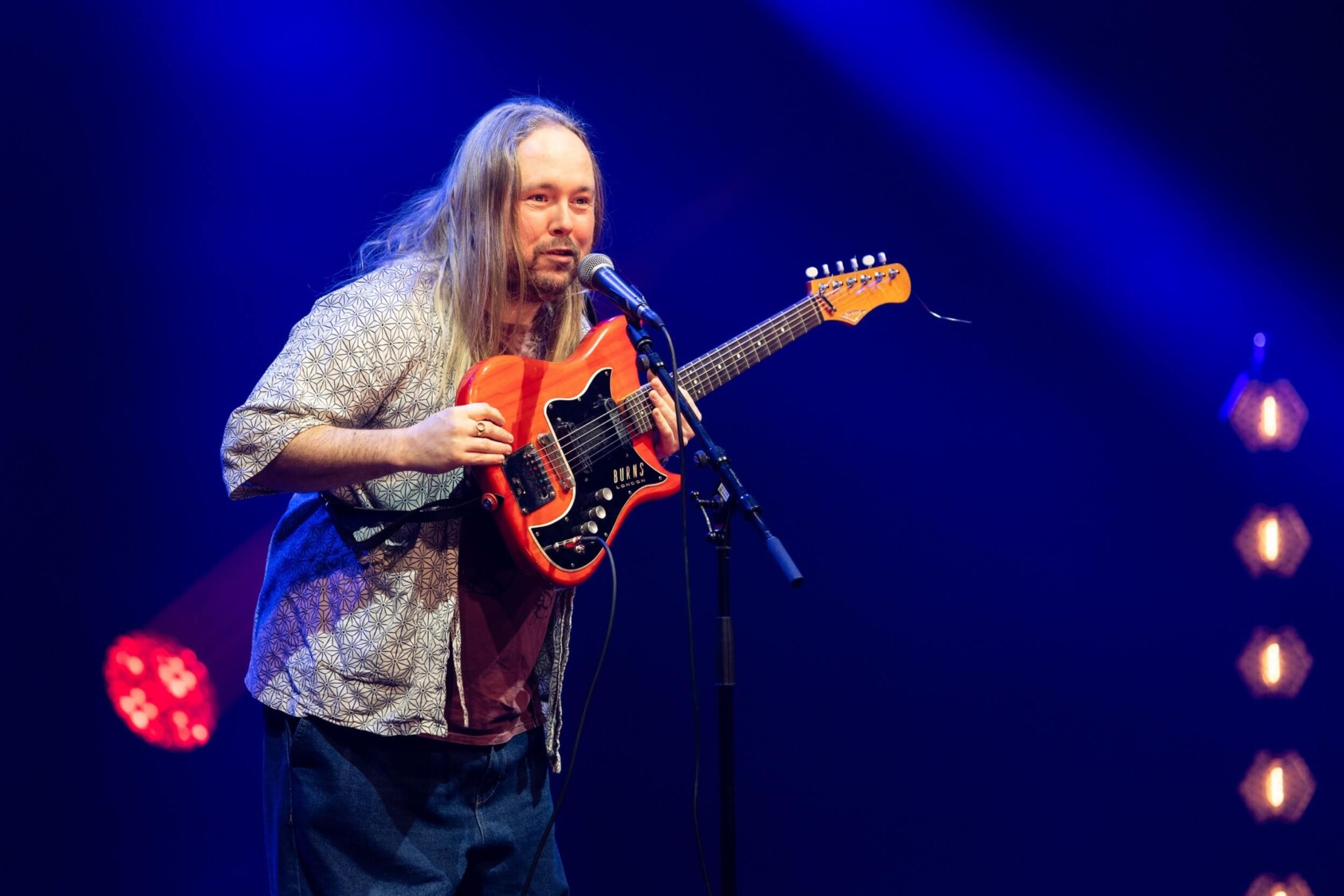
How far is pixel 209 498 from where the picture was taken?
114 inches

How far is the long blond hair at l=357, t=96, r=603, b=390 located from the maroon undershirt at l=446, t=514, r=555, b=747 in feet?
1.05

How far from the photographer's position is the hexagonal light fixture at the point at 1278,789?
329 centimetres

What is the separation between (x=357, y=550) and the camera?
78.7 inches

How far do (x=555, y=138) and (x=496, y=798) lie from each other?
130cm

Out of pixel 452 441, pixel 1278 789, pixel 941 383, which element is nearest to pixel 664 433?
pixel 452 441

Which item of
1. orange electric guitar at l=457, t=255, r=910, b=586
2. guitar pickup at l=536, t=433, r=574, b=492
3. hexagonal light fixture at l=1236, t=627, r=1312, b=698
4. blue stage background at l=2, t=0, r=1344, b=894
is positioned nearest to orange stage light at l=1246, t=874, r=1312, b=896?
blue stage background at l=2, t=0, r=1344, b=894

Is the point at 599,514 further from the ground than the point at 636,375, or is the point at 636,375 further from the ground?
the point at 636,375

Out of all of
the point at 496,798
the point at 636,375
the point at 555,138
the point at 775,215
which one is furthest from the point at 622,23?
the point at 496,798

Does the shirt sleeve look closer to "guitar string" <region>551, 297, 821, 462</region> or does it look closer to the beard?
the beard

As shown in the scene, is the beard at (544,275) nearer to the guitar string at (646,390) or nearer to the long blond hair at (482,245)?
the long blond hair at (482,245)

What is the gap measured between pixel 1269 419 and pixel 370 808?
2761 mm

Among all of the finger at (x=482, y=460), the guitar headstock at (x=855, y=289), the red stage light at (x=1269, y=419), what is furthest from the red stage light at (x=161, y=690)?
the red stage light at (x=1269, y=419)

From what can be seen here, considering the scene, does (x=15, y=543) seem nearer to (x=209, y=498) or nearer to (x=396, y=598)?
(x=209, y=498)

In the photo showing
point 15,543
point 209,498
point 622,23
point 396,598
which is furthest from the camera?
point 622,23
